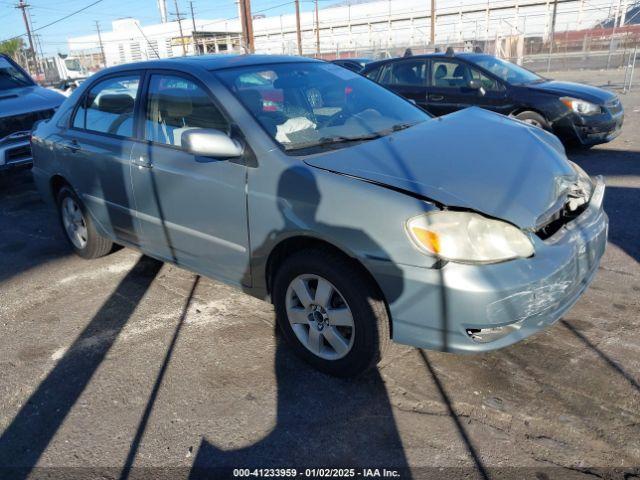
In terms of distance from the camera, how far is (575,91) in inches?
301

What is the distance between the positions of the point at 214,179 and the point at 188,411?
133cm

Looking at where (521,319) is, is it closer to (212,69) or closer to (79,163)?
(212,69)

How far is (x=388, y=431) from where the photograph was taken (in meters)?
2.51

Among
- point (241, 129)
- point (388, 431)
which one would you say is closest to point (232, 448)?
point (388, 431)

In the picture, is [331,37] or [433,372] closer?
[433,372]

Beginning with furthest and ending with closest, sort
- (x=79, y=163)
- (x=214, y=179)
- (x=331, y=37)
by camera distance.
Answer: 1. (x=331, y=37)
2. (x=79, y=163)
3. (x=214, y=179)

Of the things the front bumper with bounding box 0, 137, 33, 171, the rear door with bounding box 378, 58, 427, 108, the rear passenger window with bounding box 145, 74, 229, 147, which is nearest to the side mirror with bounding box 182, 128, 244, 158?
the rear passenger window with bounding box 145, 74, 229, 147

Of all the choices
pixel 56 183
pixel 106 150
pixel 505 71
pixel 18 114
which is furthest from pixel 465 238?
pixel 18 114

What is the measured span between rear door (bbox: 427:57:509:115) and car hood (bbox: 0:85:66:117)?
582cm

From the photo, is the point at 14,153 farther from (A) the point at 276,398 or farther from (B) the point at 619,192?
(B) the point at 619,192

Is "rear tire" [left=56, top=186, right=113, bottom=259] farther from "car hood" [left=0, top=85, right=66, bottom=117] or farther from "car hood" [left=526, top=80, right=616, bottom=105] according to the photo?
"car hood" [left=526, top=80, right=616, bottom=105]

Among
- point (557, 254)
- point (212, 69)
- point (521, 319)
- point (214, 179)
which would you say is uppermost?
point (212, 69)

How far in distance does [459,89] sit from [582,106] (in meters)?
1.77

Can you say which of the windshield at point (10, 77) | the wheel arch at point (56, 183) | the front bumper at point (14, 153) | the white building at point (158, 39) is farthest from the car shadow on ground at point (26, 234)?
the white building at point (158, 39)
